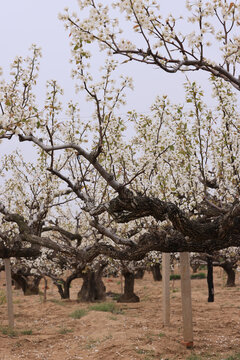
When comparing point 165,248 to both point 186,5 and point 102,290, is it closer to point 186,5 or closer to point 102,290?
point 186,5

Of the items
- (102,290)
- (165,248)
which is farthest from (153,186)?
(102,290)

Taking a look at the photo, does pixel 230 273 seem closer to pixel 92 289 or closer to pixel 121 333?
pixel 92 289

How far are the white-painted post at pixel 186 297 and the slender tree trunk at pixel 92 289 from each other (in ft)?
34.3

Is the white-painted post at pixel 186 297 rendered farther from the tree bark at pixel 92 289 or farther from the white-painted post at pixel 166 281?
the tree bark at pixel 92 289

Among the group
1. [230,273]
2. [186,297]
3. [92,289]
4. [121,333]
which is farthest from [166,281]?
[230,273]

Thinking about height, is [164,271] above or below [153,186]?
below

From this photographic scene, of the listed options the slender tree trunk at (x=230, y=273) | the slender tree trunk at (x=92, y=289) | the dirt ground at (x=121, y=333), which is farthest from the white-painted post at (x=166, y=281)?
the slender tree trunk at (x=230, y=273)

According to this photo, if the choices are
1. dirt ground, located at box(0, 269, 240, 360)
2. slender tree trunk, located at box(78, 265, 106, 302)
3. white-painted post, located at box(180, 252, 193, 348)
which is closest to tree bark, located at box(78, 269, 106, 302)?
slender tree trunk, located at box(78, 265, 106, 302)

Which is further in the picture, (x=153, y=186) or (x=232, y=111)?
(x=153, y=186)

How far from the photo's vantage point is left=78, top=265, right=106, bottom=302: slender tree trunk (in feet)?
70.3

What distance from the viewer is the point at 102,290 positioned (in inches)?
869

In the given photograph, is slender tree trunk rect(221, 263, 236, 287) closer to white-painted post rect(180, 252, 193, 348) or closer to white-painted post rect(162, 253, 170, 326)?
white-painted post rect(162, 253, 170, 326)

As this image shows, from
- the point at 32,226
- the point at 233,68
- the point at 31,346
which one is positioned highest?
the point at 233,68

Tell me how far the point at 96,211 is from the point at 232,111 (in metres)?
4.31
